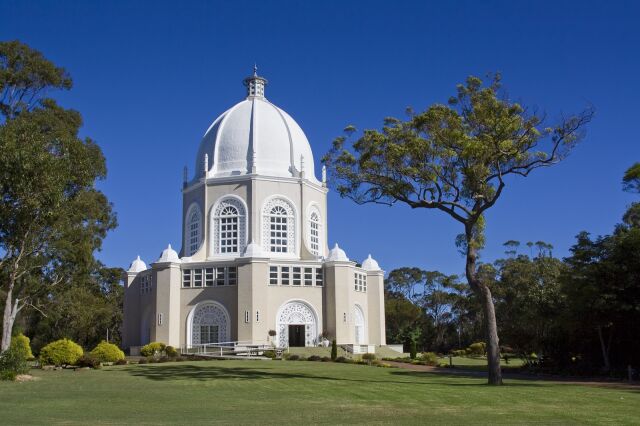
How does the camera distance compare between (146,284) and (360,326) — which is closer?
(360,326)

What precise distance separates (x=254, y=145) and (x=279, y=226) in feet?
21.5

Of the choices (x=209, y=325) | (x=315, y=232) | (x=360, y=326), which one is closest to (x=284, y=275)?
(x=209, y=325)

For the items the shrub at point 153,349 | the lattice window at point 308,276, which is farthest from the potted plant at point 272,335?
the shrub at point 153,349

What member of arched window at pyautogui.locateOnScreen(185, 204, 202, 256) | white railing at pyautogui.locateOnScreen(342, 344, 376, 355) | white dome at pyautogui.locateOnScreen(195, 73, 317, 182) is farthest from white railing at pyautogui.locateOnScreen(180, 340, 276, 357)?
white dome at pyautogui.locateOnScreen(195, 73, 317, 182)

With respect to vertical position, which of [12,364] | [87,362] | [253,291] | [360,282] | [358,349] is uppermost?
[360,282]

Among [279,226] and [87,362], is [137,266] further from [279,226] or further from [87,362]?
[87,362]

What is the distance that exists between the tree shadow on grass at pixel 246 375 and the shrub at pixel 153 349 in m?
10.0

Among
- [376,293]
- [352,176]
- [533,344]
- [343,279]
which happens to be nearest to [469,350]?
[376,293]

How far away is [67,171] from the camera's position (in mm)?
29328

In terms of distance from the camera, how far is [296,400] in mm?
17672

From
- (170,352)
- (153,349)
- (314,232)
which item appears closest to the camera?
(170,352)

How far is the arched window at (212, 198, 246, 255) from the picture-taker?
49.0 meters

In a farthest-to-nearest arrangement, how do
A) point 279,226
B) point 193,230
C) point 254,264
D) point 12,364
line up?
point 193,230, point 279,226, point 254,264, point 12,364

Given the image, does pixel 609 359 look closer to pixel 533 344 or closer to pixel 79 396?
pixel 533 344
